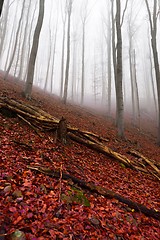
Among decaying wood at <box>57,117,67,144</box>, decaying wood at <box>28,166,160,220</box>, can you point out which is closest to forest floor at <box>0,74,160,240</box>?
decaying wood at <box>28,166,160,220</box>

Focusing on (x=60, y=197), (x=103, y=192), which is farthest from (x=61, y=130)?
(x=60, y=197)

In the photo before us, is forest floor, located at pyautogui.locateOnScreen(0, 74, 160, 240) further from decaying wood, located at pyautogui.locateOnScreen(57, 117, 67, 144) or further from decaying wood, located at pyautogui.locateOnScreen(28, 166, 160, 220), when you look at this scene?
decaying wood, located at pyautogui.locateOnScreen(57, 117, 67, 144)

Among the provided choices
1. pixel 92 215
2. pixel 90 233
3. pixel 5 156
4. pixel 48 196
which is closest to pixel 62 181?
pixel 48 196

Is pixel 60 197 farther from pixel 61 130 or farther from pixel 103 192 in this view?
pixel 61 130

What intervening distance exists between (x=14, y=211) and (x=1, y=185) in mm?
526

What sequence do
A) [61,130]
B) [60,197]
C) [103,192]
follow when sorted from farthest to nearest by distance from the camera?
1. [61,130]
2. [103,192]
3. [60,197]

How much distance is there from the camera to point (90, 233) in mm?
2016

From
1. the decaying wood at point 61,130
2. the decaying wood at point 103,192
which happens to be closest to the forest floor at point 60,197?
the decaying wood at point 103,192

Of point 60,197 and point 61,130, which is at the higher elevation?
point 61,130

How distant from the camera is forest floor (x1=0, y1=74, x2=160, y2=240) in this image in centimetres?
191

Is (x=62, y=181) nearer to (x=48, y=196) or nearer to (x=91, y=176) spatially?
(x=48, y=196)

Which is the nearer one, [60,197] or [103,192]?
[60,197]

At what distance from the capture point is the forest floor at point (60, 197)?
6.26ft

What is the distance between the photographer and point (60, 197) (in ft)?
8.07
